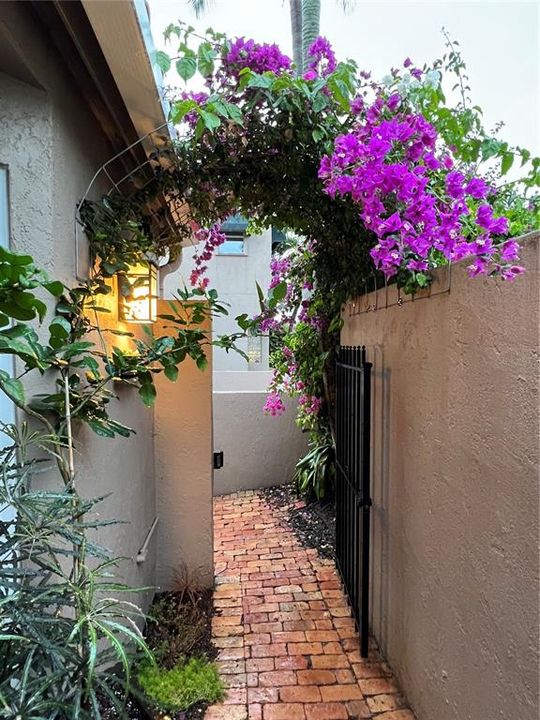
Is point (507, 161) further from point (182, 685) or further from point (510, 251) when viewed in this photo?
point (182, 685)

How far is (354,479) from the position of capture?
2.83 m

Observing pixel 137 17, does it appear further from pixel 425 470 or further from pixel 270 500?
pixel 270 500

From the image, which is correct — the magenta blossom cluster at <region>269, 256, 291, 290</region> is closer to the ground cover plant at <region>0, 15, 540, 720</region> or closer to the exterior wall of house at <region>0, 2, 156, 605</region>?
the ground cover plant at <region>0, 15, 540, 720</region>

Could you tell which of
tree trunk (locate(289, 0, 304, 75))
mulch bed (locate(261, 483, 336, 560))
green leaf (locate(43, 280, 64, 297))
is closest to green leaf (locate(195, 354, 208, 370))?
green leaf (locate(43, 280, 64, 297))

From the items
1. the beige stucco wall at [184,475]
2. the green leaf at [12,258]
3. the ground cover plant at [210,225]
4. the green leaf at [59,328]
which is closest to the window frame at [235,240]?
the beige stucco wall at [184,475]

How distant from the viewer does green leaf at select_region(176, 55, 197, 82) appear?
1888 mm

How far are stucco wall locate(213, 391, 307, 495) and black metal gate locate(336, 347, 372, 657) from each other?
2.61 meters

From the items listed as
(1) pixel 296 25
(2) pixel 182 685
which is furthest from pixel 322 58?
(1) pixel 296 25

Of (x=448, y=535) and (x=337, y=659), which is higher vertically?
(x=448, y=535)

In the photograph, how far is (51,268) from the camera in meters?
1.53

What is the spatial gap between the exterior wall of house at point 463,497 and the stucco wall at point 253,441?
3.59 meters

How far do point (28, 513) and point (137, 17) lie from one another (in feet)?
5.30

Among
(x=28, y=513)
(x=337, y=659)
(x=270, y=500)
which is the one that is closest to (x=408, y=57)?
(x=28, y=513)

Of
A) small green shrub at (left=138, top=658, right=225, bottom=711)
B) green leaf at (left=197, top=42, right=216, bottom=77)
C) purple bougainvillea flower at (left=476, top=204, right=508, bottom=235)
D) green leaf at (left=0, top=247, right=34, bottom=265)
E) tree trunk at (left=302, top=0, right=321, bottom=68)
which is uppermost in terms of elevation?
tree trunk at (left=302, top=0, right=321, bottom=68)
